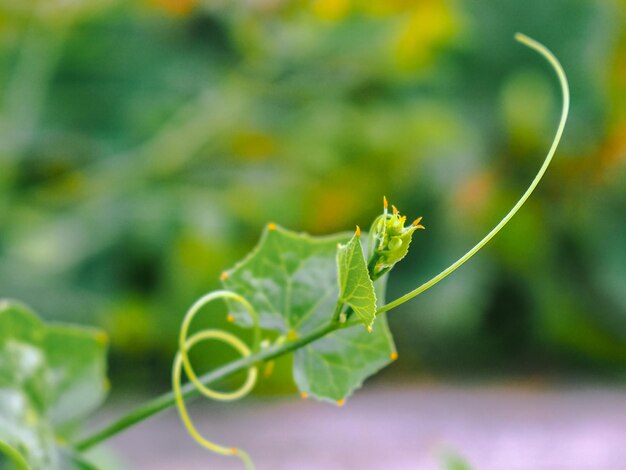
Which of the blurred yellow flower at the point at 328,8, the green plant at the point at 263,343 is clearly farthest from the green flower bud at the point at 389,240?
the blurred yellow flower at the point at 328,8

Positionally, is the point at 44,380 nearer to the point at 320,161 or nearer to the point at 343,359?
the point at 343,359

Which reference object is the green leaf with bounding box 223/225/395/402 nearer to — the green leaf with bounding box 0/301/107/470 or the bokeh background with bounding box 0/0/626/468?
the green leaf with bounding box 0/301/107/470

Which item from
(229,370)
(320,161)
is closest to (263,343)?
(229,370)

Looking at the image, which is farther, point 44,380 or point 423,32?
point 423,32

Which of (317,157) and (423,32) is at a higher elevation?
(423,32)

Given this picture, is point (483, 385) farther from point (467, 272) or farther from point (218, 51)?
point (218, 51)

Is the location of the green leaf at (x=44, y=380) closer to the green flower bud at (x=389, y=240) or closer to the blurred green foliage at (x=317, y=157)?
the green flower bud at (x=389, y=240)
